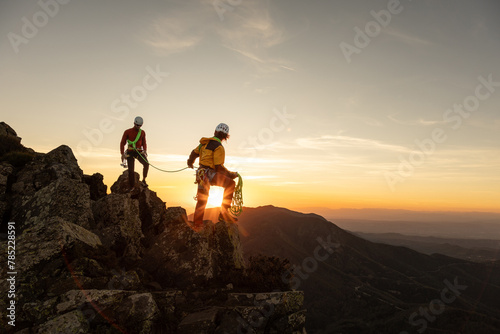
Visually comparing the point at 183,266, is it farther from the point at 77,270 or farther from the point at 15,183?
the point at 15,183

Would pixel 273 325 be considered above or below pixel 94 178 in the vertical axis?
below

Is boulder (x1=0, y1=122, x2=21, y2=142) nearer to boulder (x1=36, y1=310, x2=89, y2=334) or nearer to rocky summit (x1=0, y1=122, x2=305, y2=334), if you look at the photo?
rocky summit (x1=0, y1=122, x2=305, y2=334)

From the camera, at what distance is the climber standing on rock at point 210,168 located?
13328 mm

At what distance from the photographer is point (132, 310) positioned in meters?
9.19

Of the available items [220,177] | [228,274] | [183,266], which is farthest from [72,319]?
[220,177]

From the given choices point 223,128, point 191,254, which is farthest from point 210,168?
point 191,254

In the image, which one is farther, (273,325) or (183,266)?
(183,266)

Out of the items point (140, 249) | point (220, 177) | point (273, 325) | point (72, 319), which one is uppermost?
point (220, 177)

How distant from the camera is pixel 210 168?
1377 centimetres

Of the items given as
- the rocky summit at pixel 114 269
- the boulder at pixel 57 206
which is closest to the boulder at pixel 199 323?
the rocky summit at pixel 114 269

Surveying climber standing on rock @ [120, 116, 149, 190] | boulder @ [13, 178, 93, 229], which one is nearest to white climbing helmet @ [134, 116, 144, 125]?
climber standing on rock @ [120, 116, 149, 190]

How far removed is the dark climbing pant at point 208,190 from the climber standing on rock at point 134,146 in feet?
19.1

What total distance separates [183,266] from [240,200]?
439 centimetres

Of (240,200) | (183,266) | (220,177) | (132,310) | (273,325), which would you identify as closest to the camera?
(132,310)
